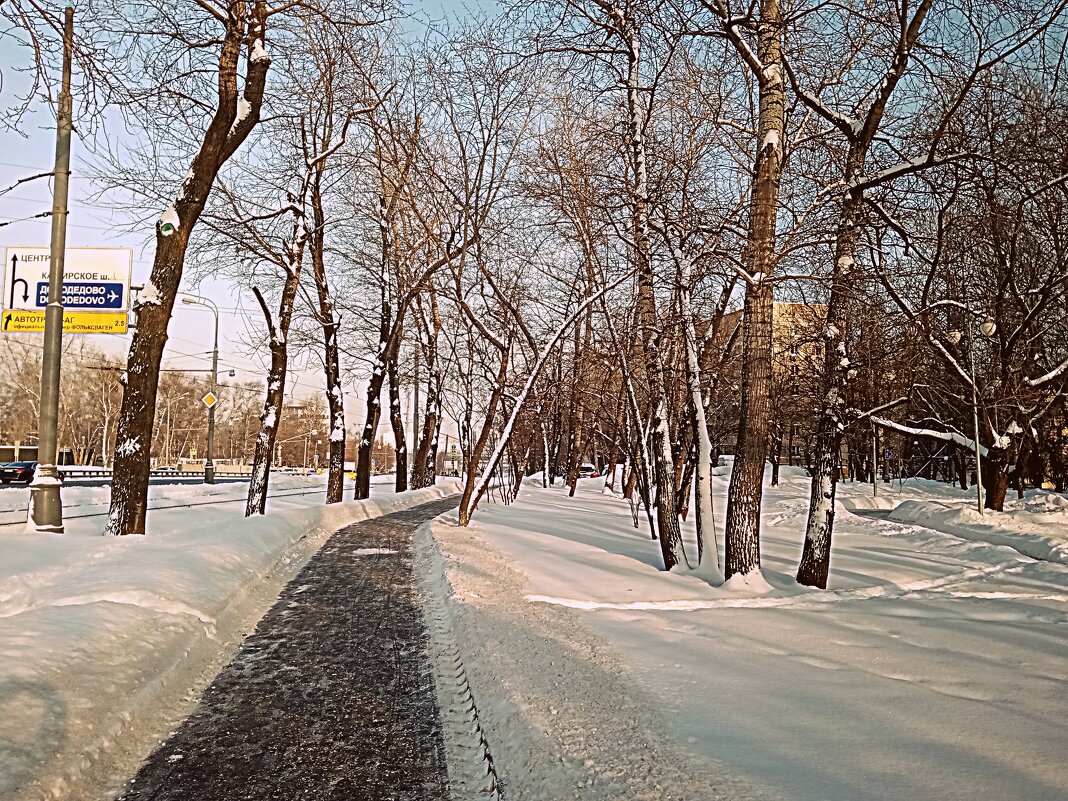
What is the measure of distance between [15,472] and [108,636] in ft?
134

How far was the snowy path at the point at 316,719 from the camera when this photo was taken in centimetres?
421

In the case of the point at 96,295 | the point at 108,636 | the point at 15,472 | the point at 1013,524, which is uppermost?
the point at 96,295

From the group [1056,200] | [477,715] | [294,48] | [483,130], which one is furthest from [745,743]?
[1056,200]

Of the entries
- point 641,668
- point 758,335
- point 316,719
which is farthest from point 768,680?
point 758,335

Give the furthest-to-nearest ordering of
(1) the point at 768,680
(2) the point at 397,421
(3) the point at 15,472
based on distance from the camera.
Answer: (3) the point at 15,472 < (2) the point at 397,421 < (1) the point at 768,680

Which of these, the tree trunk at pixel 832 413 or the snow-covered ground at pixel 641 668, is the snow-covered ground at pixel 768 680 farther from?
the tree trunk at pixel 832 413

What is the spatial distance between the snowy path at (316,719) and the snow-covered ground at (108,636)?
0.24 m

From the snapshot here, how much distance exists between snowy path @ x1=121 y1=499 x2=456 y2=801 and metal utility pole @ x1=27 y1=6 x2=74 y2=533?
5228 mm

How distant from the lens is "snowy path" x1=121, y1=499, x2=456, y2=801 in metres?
4.21

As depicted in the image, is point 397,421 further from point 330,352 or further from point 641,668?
point 641,668

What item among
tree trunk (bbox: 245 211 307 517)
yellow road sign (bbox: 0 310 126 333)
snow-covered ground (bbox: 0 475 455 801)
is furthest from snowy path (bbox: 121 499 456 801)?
yellow road sign (bbox: 0 310 126 333)

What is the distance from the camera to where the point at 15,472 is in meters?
40.2

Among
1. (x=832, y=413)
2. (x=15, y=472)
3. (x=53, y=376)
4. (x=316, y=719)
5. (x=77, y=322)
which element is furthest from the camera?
(x=15, y=472)

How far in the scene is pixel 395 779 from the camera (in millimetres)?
4328
